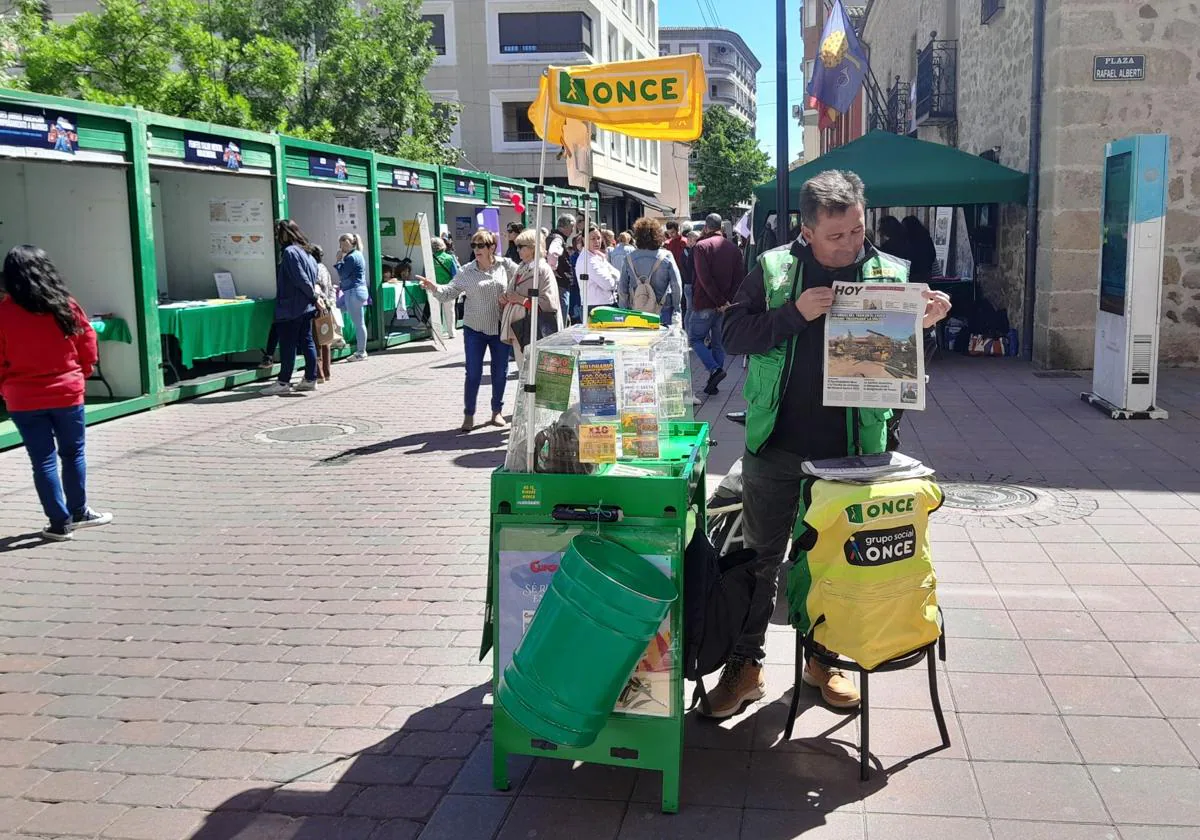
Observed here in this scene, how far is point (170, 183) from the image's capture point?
539 inches

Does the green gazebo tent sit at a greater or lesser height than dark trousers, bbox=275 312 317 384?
greater

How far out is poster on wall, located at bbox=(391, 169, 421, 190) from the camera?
1719 centimetres

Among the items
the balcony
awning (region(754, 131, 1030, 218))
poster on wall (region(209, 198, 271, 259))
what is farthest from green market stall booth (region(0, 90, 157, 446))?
the balcony

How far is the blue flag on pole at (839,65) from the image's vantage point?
1373cm

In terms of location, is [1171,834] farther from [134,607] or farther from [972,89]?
[972,89]

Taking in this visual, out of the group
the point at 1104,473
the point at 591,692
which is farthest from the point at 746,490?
the point at 1104,473

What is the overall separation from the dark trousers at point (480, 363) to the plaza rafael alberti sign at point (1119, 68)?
25.3 ft

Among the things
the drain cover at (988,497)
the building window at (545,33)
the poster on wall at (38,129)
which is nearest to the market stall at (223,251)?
the poster on wall at (38,129)

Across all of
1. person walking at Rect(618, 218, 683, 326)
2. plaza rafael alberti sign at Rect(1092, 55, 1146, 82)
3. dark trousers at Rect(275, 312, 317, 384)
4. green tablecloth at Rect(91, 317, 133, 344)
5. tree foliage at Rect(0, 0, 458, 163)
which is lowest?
dark trousers at Rect(275, 312, 317, 384)

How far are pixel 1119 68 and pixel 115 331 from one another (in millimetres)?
11319

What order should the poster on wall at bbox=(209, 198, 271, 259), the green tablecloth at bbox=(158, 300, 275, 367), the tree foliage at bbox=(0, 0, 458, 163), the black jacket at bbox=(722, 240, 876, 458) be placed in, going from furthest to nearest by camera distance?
the tree foliage at bbox=(0, 0, 458, 163), the poster on wall at bbox=(209, 198, 271, 259), the green tablecloth at bbox=(158, 300, 275, 367), the black jacket at bbox=(722, 240, 876, 458)

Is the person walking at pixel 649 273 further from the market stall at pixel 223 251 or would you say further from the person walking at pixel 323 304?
the market stall at pixel 223 251

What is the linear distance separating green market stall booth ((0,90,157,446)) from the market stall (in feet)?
4.31

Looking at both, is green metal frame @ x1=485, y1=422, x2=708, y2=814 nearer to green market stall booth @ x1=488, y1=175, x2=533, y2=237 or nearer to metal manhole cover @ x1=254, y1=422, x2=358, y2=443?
metal manhole cover @ x1=254, y1=422, x2=358, y2=443
